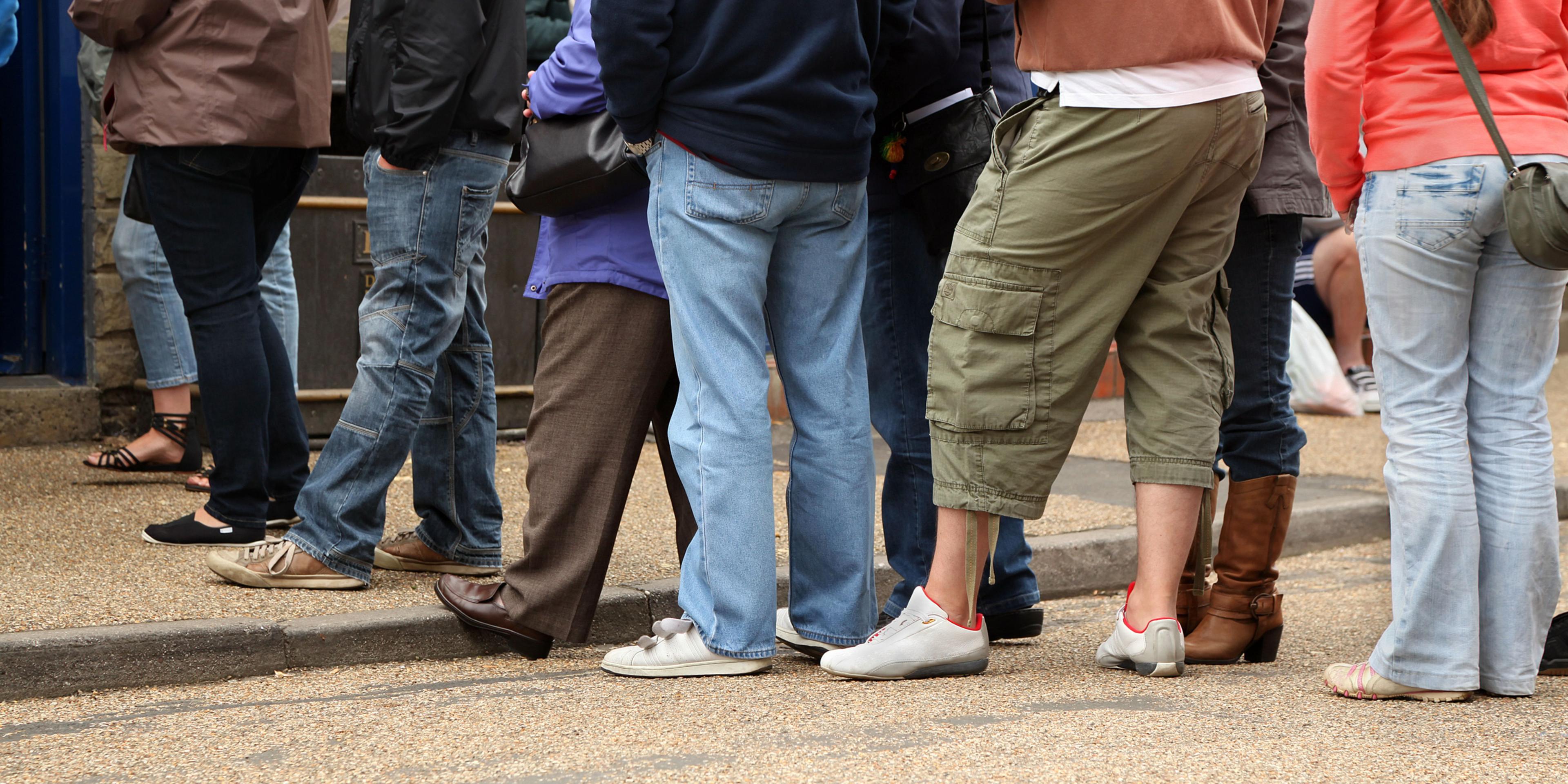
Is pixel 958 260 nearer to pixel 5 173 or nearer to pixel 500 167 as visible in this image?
pixel 500 167

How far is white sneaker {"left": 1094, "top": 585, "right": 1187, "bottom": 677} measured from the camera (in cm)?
343

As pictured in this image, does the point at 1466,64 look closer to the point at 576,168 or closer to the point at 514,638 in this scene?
the point at 576,168

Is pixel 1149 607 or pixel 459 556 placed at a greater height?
pixel 1149 607

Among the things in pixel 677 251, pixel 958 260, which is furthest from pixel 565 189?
pixel 958 260

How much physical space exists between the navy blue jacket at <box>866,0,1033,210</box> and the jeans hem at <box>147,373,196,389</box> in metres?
3.08

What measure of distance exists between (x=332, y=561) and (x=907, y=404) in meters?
1.54

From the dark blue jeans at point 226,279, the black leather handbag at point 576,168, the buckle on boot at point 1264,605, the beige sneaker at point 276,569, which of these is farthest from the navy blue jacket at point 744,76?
the dark blue jeans at point 226,279

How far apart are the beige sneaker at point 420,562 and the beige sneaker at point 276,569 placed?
0.32m

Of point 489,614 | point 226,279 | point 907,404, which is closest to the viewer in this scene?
point 489,614

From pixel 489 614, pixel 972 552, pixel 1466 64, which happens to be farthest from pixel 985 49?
pixel 489 614

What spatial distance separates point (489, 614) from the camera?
12.2 feet

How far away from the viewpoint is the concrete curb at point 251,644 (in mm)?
3455

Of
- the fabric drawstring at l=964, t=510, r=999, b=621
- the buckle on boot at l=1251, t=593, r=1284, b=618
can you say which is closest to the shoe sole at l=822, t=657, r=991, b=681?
the fabric drawstring at l=964, t=510, r=999, b=621

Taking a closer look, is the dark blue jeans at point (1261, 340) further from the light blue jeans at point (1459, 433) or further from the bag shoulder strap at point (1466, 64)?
the bag shoulder strap at point (1466, 64)
